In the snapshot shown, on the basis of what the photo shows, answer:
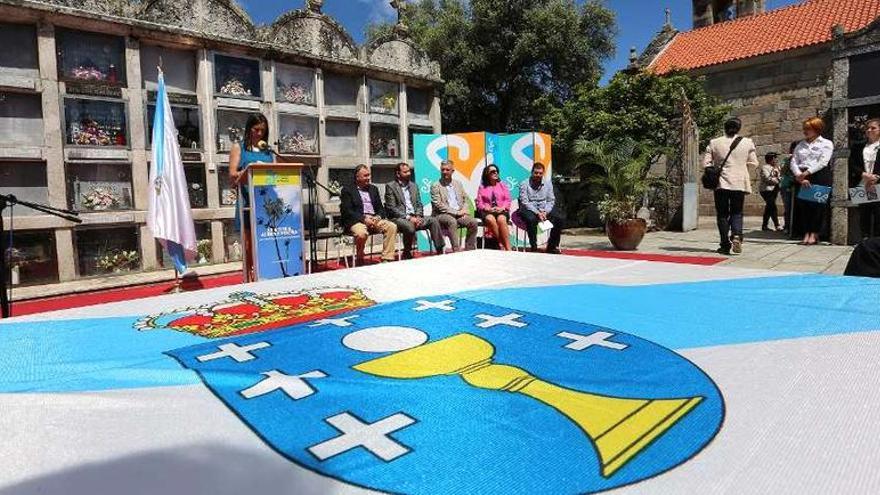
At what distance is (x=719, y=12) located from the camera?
19953 millimetres

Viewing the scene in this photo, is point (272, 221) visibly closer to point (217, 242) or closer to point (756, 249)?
point (217, 242)

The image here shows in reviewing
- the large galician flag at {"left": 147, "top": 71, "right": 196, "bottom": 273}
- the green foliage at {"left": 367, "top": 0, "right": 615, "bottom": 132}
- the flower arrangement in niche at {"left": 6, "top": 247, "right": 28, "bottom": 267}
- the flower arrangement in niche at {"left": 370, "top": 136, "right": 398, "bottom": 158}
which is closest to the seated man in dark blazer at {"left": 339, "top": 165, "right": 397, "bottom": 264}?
the large galician flag at {"left": 147, "top": 71, "right": 196, "bottom": 273}

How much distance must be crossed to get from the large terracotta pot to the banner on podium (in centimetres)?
456

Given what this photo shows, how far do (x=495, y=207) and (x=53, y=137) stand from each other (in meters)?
5.48

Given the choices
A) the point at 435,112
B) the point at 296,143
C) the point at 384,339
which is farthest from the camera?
the point at 435,112

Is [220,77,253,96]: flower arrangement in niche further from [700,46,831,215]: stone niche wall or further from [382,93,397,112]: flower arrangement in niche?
[700,46,831,215]: stone niche wall

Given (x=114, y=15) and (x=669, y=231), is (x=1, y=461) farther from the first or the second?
(x=669, y=231)

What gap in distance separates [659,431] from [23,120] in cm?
732

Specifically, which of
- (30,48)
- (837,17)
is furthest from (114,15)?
(837,17)

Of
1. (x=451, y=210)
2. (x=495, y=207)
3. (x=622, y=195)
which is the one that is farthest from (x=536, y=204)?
(x=622, y=195)

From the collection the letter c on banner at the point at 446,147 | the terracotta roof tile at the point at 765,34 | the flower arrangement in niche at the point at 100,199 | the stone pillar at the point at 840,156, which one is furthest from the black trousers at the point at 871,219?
the terracotta roof tile at the point at 765,34

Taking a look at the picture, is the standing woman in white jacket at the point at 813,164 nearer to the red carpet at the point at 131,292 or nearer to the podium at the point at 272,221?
the red carpet at the point at 131,292

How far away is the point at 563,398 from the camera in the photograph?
4.17ft

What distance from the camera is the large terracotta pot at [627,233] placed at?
7008mm
